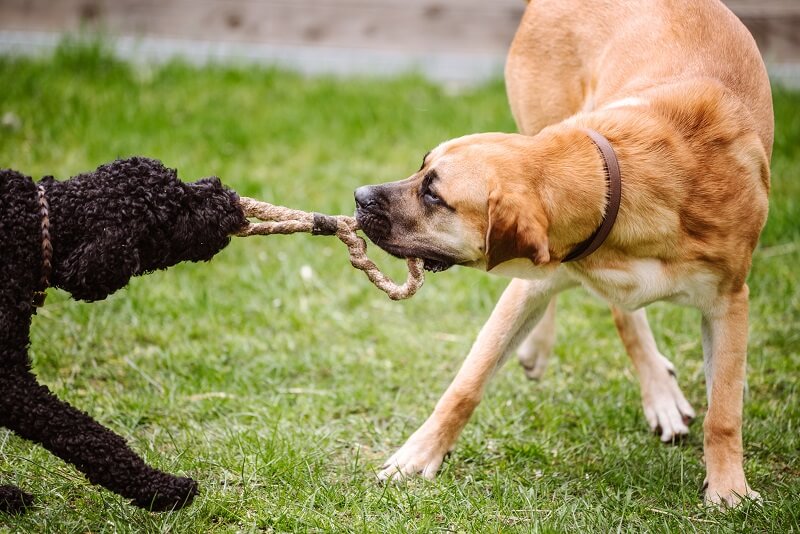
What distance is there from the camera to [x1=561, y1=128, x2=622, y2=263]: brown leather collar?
10.4ft

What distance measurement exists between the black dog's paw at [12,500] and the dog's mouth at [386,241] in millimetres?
1476

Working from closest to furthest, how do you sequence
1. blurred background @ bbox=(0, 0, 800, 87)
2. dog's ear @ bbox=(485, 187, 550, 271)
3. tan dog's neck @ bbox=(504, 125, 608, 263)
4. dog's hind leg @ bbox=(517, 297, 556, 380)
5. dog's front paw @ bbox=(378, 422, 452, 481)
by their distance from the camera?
dog's ear @ bbox=(485, 187, 550, 271), tan dog's neck @ bbox=(504, 125, 608, 263), dog's front paw @ bbox=(378, 422, 452, 481), dog's hind leg @ bbox=(517, 297, 556, 380), blurred background @ bbox=(0, 0, 800, 87)

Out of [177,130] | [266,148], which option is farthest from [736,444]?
[177,130]

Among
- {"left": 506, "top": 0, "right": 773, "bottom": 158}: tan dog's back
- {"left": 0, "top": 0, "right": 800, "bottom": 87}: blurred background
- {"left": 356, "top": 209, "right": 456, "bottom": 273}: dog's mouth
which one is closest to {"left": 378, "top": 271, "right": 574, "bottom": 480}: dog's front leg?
{"left": 356, "top": 209, "right": 456, "bottom": 273}: dog's mouth

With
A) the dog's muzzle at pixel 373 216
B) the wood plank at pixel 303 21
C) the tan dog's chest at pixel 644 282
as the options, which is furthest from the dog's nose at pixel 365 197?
the wood plank at pixel 303 21

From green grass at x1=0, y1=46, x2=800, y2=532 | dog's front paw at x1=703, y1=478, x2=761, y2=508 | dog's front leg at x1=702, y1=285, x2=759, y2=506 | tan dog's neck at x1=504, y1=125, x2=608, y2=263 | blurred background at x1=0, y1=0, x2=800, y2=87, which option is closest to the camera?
tan dog's neck at x1=504, y1=125, x2=608, y2=263

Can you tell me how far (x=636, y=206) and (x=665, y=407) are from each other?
116cm

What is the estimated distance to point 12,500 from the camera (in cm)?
302

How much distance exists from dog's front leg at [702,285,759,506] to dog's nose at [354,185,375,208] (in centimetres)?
139

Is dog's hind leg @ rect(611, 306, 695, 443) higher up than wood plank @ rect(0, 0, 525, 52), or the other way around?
wood plank @ rect(0, 0, 525, 52)

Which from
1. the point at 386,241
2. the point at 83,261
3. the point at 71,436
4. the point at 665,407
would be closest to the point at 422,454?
the point at 386,241

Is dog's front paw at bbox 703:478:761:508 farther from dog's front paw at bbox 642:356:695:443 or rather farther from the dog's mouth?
the dog's mouth

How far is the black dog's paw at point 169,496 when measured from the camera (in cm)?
281

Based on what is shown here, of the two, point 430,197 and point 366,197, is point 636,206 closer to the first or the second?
point 430,197
